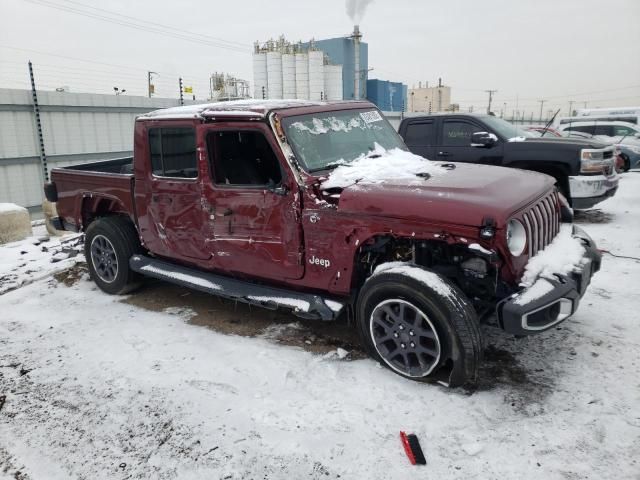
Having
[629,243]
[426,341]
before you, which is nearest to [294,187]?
[426,341]

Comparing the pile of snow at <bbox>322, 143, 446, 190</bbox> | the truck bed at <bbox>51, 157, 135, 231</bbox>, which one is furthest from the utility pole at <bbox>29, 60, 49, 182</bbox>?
the pile of snow at <bbox>322, 143, 446, 190</bbox>

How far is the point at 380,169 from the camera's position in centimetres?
394

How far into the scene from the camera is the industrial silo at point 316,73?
27312 millimetres

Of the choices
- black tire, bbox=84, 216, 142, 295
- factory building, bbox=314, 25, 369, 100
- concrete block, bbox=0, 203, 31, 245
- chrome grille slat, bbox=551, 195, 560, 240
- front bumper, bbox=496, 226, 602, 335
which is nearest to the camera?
front bumper, bbox=496, 226, 602, 335

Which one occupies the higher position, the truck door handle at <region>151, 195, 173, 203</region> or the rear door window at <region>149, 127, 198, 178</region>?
the rear door window at <region>149, 127, 198, 178</region>

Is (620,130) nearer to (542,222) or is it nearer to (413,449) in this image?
(542,222)

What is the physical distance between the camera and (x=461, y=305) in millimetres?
3125

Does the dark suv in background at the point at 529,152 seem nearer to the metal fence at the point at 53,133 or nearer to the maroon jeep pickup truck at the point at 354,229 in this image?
the maroon jeep pickup truck at the point at 354,229

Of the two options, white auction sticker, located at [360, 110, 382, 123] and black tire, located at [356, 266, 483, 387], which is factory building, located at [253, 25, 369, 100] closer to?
white auction sticker, located at [360, 110, 382, 123]

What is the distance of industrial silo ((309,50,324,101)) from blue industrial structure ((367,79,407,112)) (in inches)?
241

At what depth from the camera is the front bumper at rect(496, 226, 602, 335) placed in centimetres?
300

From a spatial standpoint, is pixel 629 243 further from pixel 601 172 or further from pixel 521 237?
pixel 521 237

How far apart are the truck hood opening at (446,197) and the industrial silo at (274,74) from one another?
25.8 meters

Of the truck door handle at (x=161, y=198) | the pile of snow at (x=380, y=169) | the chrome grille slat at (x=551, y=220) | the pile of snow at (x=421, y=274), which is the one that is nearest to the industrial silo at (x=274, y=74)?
the truck door handle at (x=161, y=198)
